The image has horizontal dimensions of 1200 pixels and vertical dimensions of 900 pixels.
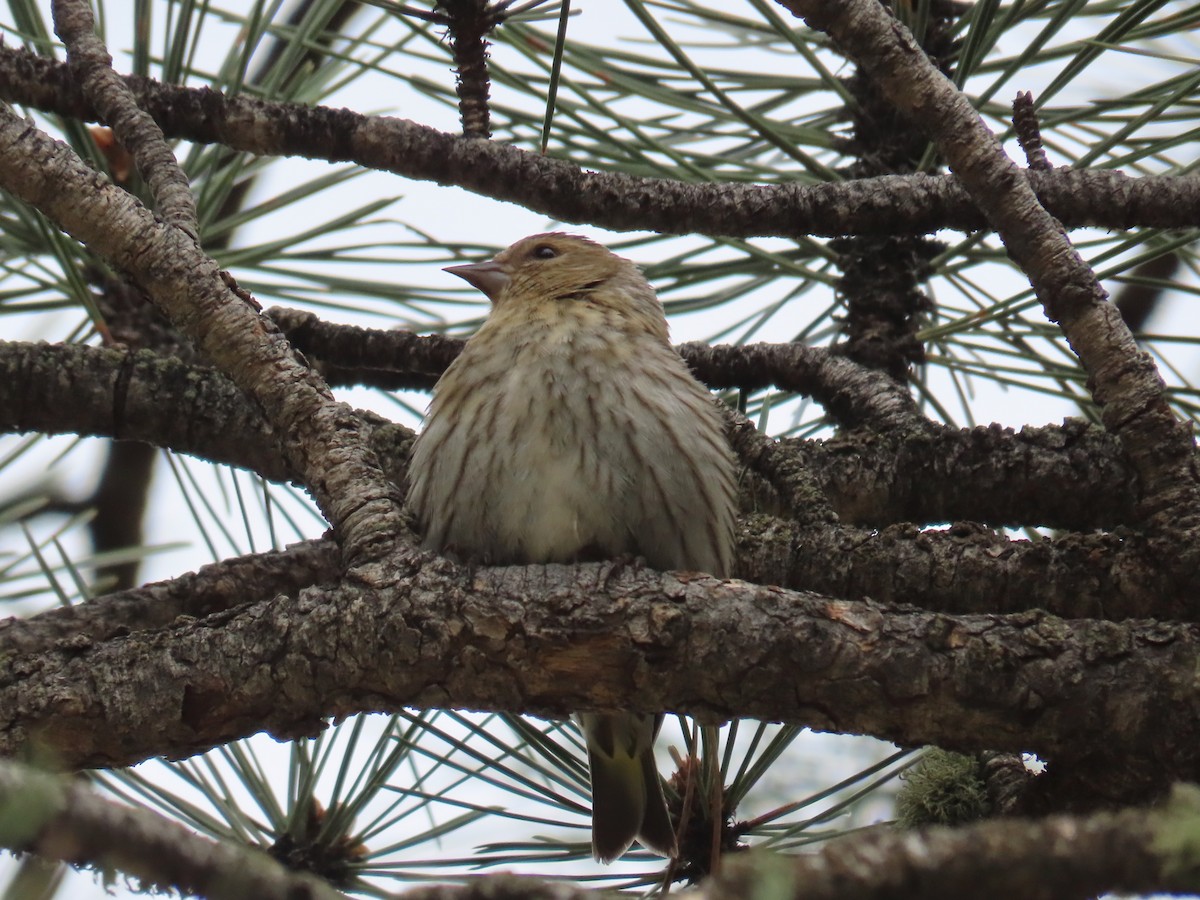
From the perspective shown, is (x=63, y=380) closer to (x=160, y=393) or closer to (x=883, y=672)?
(x=160, y=393)

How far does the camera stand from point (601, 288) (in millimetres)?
4285

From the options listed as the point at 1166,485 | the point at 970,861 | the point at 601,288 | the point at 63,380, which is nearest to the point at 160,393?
the point at 63,380

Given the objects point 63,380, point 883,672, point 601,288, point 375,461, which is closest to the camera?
point 883,672

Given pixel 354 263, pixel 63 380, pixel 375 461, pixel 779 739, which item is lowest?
pixel 779 739

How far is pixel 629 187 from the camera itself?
3271mm

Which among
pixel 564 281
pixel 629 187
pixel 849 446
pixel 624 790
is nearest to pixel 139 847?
pixel 624 790

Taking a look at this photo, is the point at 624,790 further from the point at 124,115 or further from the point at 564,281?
the point at 124,115

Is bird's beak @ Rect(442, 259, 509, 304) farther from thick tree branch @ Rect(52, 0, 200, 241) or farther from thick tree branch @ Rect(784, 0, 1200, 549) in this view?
thick tree branch @ Rect(784, 0, 1200, 549)

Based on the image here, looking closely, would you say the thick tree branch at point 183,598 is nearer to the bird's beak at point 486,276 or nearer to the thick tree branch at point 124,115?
the thick tree branch at point 124,115

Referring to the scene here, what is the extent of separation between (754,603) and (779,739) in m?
0.88

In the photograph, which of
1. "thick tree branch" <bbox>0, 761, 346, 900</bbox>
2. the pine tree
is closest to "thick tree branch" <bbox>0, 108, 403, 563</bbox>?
the pine tree

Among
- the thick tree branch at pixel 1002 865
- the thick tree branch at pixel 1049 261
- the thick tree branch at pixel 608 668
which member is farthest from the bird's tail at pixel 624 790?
the thick tree branch at pixel 1002 865

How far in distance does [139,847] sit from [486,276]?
346 cm

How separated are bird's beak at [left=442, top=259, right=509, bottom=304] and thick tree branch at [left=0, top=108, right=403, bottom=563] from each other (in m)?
1.62
